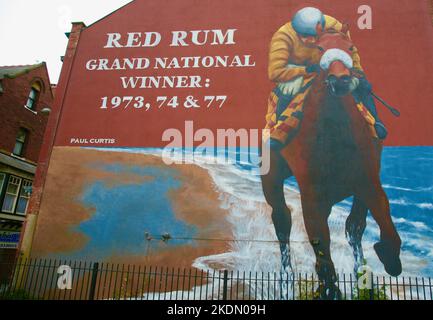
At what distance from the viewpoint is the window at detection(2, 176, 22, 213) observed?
2055 centimetres

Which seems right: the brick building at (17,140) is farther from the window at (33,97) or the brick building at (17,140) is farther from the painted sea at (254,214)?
the painted sea at (254,214)

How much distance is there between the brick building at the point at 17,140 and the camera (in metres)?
20.4

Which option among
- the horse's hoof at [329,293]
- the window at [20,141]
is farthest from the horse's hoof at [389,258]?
the window at [20,141]

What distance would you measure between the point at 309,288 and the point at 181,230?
4537mm

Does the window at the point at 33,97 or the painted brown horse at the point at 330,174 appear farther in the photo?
the window at the point at 33,97

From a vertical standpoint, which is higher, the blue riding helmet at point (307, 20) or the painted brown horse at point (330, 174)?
the blue riding helmet at point (307, 20)

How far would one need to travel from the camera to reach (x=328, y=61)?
15.1 metres

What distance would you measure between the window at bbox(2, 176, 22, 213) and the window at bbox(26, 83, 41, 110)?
4388mm

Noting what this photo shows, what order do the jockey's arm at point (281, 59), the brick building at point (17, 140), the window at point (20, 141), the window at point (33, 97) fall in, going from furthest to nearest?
the window at point (33, 97) → the window at point (20, 141) → the brick building at point (17, 140) → the jockey's arm at point (281, 59)

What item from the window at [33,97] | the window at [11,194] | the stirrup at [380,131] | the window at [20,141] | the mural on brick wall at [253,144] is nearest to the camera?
the mural on brick wall at [253,144]

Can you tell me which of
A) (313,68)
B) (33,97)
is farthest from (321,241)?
(33,97)

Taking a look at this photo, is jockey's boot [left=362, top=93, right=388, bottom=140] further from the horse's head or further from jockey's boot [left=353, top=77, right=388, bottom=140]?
the horse's head

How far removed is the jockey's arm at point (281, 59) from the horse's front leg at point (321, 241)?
4724mm
